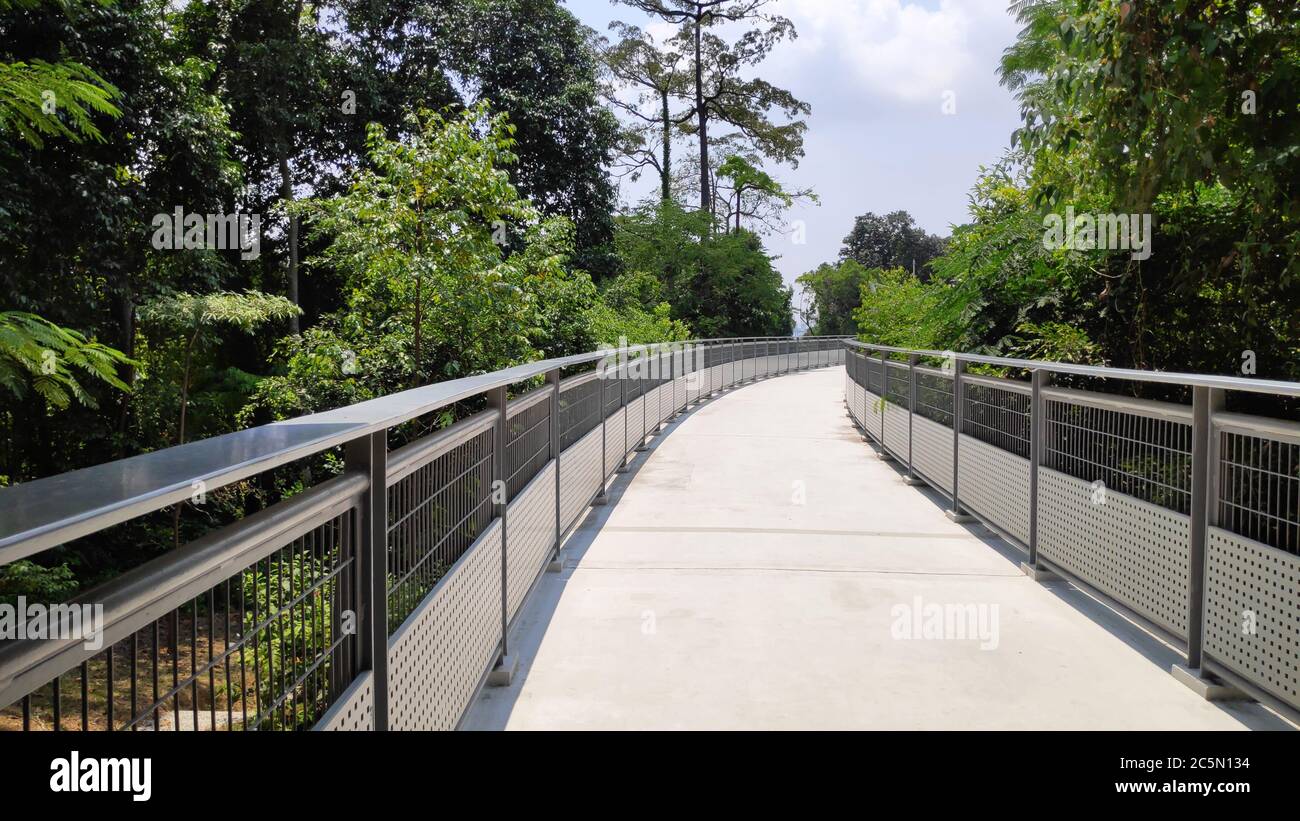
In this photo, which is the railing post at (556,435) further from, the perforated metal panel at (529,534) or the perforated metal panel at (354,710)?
the perforated metal panel at (354,710)

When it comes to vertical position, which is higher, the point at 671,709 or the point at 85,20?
the point at 85,20

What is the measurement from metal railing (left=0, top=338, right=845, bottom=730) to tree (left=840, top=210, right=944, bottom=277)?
8026 cm

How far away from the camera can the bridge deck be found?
4.04 metres

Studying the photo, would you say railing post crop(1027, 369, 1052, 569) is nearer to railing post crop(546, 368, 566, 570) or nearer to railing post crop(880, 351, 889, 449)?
railing post crop(546, 368, 566, 570)

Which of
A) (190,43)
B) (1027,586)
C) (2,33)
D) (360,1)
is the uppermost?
(360,1)

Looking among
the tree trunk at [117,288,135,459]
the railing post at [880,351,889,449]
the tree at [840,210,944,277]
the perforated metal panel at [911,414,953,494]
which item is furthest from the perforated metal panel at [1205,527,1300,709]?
the tree at [840,210,944,277]

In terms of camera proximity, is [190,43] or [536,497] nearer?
[536,497]

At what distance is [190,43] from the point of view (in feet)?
73.7

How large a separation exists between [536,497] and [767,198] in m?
44.1

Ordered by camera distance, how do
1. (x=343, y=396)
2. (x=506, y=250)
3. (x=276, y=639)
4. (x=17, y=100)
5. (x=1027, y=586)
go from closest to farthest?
(x=276, y=639), (x=1027, y=586), (x=17, y=100), (x=343, y=396), (x=506, y=250)

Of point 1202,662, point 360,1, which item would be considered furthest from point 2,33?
point 1202,662

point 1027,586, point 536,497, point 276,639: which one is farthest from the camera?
point 1027,586

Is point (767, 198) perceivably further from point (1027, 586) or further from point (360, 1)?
point (1027, 586)

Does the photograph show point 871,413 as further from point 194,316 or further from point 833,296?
point 833,296
